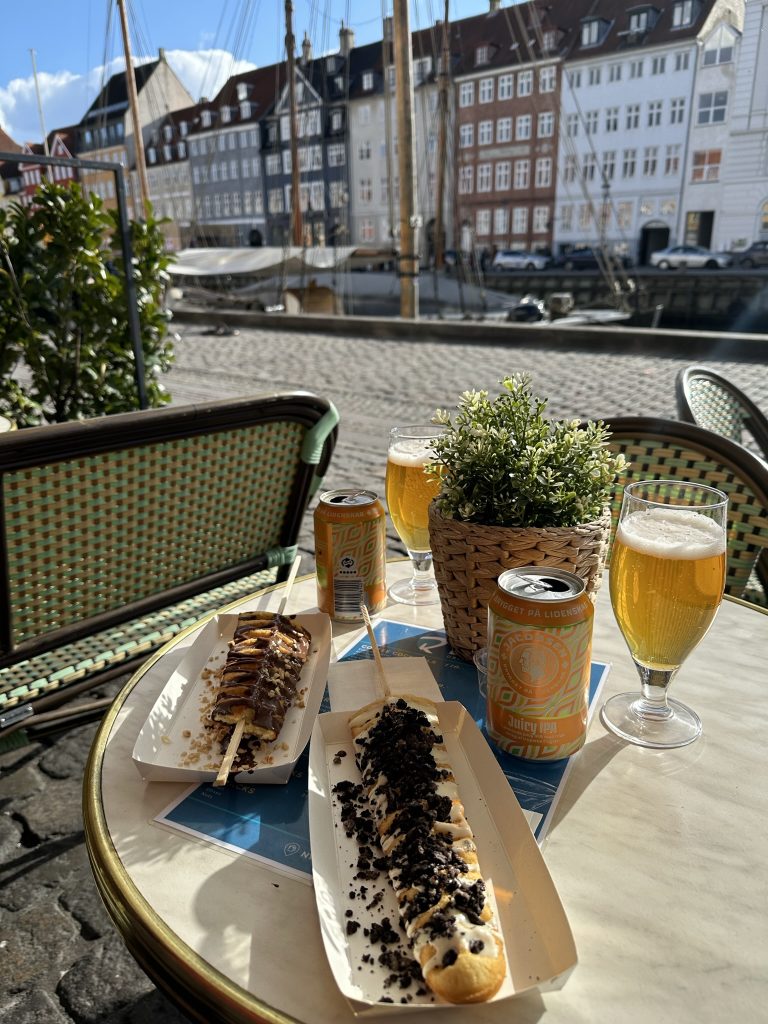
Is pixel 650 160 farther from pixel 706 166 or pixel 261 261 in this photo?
pixel 261 261

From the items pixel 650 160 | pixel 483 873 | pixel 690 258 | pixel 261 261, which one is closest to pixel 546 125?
pixel 650 160

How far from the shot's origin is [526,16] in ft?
125

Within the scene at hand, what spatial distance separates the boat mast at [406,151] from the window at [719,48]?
1436cm

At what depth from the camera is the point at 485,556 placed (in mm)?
1108

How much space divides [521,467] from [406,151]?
14955 millimetres

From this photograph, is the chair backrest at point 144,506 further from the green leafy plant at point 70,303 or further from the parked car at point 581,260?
the parked car at point 581,260

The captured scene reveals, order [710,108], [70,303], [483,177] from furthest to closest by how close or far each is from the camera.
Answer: [483,177], [710,108], [70,303]

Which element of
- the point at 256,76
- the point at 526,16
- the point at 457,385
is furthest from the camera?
the point at 256,76

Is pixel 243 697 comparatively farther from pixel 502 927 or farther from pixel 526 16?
pixel 526 16

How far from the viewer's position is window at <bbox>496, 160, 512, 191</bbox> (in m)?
40.1

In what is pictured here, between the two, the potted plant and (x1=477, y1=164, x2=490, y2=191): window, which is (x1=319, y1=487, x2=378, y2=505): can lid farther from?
(x1=477, y1=164, x2=490, y2=191): window

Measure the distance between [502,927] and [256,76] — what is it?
5817 cm

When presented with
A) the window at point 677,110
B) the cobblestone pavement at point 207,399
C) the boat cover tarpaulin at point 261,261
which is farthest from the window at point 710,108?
the cobblestone pavement at point 207,399

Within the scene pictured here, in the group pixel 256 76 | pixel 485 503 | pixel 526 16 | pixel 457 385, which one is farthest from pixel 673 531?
pixel 256 76
